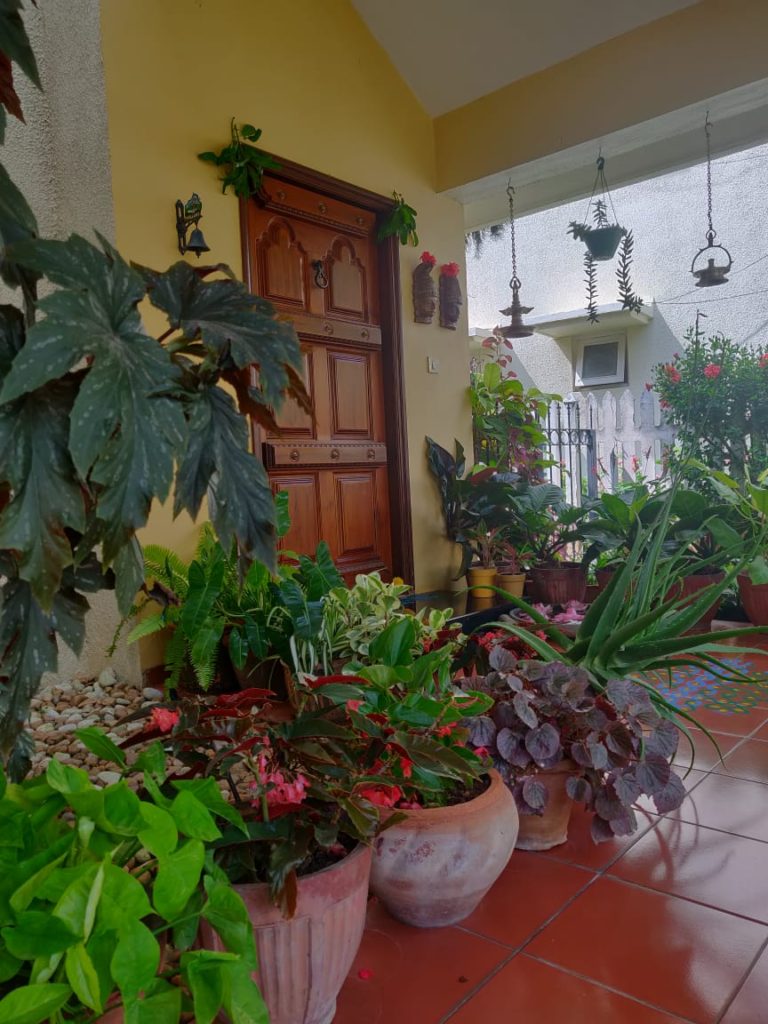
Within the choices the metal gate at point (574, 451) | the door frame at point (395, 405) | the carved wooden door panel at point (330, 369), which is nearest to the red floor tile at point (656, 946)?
the carved wooden door panel at point (330, 369)

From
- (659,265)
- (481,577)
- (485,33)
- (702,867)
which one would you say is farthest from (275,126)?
(659,265)

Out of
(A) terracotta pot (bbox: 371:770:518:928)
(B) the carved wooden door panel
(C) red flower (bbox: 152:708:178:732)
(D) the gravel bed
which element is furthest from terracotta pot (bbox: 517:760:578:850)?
(B) the carved wooden door panel

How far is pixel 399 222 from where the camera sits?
399cm

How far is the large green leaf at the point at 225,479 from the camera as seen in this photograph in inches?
32.7

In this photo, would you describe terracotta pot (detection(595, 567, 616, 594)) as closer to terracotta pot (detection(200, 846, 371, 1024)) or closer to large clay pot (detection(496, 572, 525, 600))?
large clay pot (detection(496, 572, 525, 600))

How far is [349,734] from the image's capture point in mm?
1151

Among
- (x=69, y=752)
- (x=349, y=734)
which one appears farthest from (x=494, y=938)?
(x=69, y=752)

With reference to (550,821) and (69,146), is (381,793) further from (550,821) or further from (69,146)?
(69,146)

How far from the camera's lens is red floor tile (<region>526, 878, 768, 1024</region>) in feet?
4.09

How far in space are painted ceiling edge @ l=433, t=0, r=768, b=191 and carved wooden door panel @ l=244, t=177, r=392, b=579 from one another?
0.77 meters

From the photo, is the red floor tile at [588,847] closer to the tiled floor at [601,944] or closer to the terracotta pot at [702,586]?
the tiled floor at [601,944]

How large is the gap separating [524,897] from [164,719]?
0.87 meters

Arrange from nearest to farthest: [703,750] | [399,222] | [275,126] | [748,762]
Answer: [748,762] < [703,750] < [275,126] < [399,222]

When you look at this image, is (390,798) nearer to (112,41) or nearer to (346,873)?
(346,873)
